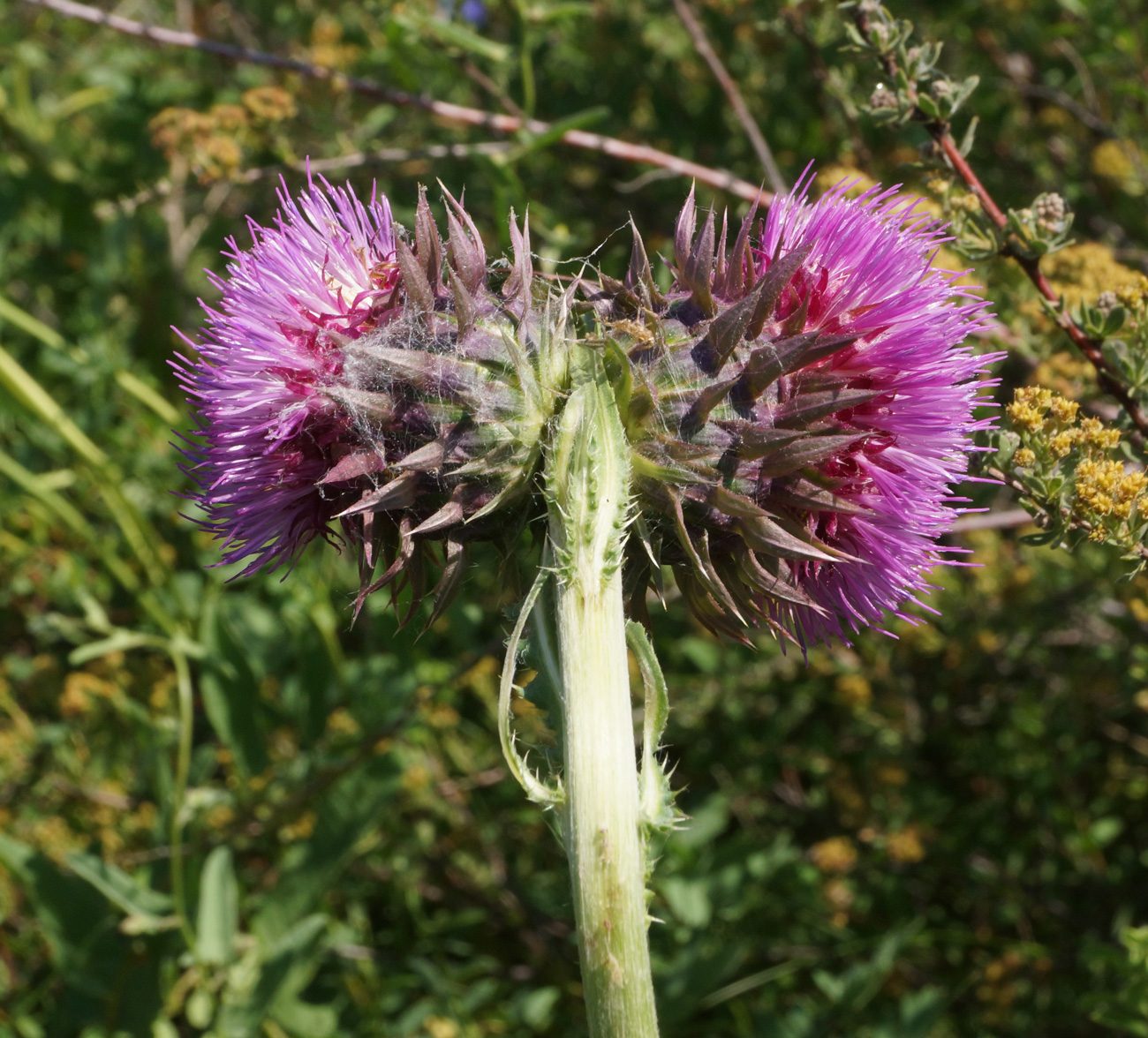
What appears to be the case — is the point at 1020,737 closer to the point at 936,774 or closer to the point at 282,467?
the point at 936,774

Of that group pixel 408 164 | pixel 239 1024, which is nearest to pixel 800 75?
pixel 408 164

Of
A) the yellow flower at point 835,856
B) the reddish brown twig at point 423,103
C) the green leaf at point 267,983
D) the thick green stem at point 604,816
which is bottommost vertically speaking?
the yellow flower at point 835,856

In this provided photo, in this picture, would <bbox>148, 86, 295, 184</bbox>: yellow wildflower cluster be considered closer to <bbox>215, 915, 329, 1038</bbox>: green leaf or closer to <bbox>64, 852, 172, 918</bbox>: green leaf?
<bbox>64, 852, 172, 918</bbox>: green leaf

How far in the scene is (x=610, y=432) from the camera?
2217 mm

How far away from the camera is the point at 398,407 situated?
7.57 feet

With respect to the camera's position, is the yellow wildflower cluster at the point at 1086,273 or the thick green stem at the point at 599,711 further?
the yellow wildflower cluster at the point at 1086,273

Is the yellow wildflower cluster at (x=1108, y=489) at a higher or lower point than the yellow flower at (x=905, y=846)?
higher

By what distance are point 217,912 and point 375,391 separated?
212 cm

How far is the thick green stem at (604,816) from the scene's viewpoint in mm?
2002

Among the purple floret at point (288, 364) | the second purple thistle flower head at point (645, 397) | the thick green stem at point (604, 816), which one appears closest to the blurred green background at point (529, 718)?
the second purple thistle flower head at point (645, 397)

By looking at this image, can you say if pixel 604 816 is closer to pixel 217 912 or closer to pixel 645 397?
pixel 645 397

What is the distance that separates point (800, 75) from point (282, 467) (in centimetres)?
358

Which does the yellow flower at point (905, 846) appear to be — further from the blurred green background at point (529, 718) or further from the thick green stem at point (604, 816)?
the thick green stem at point (604, 816)

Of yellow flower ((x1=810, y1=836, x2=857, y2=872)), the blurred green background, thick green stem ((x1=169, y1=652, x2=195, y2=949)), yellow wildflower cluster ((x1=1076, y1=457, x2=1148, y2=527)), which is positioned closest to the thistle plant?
yellow wildflower cluster ((x1=1076, y1=457, x2=1148, y2=527))
